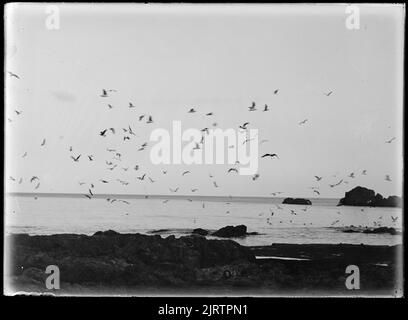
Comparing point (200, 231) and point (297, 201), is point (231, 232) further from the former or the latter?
point (297, 201)

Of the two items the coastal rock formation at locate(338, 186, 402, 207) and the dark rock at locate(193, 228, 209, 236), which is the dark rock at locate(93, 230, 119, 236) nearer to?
the dark rock at locate(193, 228, 209, 236)

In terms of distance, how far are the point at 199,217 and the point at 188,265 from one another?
23cm

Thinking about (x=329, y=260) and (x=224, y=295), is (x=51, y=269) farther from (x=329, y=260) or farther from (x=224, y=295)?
(x=329, y=260)

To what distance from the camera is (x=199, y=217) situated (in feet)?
9.52

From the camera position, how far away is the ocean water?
9.49ft

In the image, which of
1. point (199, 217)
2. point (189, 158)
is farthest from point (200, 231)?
point (189, 158)

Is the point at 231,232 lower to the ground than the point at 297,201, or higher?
lower

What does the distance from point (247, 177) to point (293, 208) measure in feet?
0.83

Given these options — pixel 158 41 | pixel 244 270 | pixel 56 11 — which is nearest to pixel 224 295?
pixel 244 270

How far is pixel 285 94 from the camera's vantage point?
114 inches

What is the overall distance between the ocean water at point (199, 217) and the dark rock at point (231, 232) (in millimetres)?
19

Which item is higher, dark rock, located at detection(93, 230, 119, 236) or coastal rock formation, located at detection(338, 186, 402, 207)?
coastal rock formation, located at detection(338, 186, 402, 207)

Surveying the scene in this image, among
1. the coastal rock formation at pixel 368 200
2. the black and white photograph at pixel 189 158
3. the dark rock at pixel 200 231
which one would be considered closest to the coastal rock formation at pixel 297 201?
the black and white photograph at pixel 189 158

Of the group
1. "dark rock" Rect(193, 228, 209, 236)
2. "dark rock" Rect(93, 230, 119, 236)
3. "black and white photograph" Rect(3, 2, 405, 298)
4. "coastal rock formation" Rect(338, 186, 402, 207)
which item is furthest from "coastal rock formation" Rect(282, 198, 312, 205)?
"dark rock" Rect(93, 230, 119, 236)
